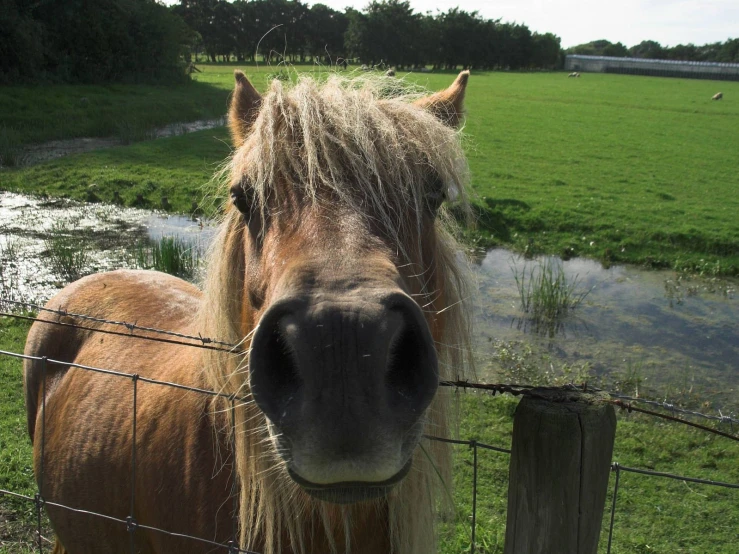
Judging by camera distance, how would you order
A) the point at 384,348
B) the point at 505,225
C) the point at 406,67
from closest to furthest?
1. the point at 384,348
2. the point at 505,225
3. the point at 406,67

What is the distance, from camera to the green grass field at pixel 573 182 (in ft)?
37.4

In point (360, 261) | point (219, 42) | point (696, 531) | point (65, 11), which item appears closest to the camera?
point (360, 261)

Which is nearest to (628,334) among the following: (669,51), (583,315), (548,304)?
(583,315)

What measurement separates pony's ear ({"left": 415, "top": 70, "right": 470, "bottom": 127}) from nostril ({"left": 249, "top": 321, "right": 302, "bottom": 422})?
134 centimetres

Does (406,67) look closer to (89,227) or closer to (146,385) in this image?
(89,227)

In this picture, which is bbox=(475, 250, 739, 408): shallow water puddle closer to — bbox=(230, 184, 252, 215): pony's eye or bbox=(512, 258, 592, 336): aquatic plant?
bbox=(512, 258, 592, 336): aquatic plant

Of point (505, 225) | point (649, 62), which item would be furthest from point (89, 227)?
point (649, 62)

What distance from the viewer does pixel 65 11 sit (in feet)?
89.0

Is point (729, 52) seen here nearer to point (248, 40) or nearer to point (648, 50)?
point (648, 50)

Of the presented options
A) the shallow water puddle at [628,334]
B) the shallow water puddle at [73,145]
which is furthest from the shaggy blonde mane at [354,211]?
the shallow water puddle at [73,145]

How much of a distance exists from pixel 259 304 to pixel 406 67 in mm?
76301

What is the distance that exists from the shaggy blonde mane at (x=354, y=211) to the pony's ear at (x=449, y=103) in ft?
0.62

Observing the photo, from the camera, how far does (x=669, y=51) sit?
129 metres

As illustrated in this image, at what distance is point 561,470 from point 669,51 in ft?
501
